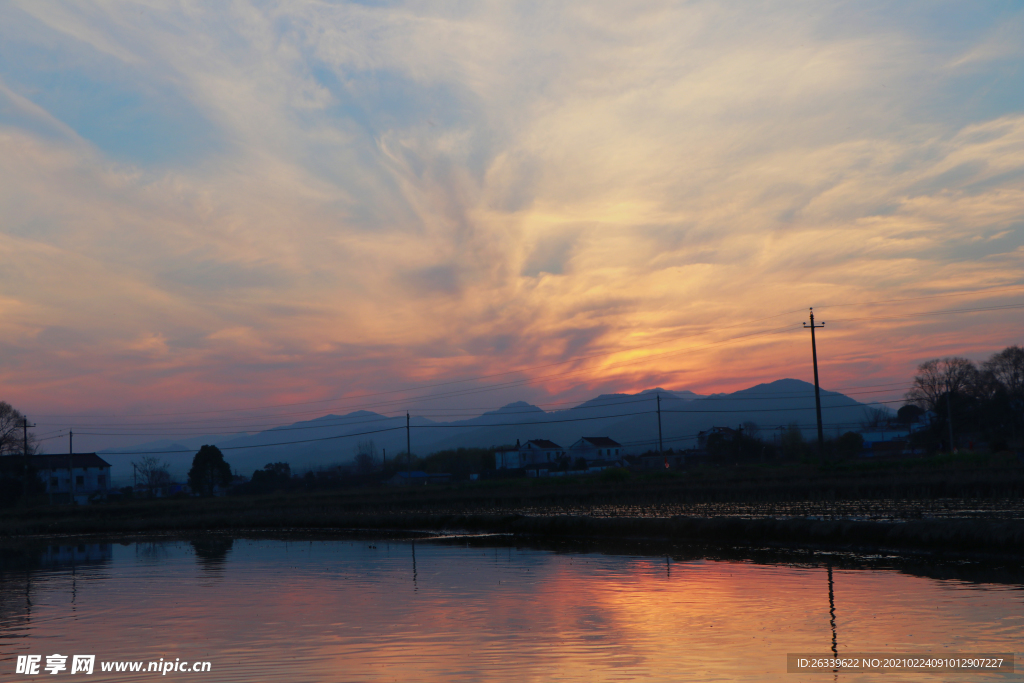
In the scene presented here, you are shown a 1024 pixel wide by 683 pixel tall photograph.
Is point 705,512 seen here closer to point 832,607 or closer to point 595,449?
point 832,607

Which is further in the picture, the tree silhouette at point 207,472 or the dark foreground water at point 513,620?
the tree silhouette at point 207,472

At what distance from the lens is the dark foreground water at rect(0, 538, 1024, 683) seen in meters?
11.9

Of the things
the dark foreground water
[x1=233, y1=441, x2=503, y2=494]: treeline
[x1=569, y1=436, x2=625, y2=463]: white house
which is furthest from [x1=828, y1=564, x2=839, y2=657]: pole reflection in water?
[x1=569, y1=436, x2=625, y2=463]: white house

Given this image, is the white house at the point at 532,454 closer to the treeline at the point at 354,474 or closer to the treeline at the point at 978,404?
the treeline at the point at 354,474

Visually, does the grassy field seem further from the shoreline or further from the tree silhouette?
the tree silhouette

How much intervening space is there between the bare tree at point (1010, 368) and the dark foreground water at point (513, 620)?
429 feet

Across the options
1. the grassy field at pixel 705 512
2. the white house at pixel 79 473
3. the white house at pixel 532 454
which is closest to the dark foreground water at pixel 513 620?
the grassy field at pixel 705 512

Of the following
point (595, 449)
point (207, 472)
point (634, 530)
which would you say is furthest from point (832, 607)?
point (595, 449)

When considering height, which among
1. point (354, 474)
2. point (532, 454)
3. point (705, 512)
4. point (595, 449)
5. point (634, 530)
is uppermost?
point (595, 449)

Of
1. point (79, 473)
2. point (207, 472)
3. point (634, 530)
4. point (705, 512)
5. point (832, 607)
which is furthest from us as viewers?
point (79, 473)

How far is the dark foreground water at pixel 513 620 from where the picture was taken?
1191 centimetres

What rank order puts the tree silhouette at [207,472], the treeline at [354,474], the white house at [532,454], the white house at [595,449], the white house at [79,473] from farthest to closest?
1. the white house at [595,449]
2. the white house at [532,454]
3. the white house at [79,473]
4. the treeline at [354,474]
5. the tree silhouette at [207,472]

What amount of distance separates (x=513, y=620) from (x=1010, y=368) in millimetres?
145673

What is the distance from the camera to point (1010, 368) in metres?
131
